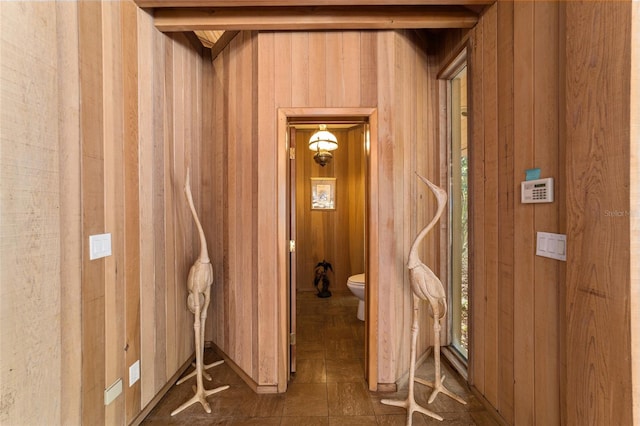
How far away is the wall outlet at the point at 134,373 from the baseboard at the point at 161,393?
0.22 meters

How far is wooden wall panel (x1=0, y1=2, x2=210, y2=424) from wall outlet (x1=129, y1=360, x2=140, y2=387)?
0.04m

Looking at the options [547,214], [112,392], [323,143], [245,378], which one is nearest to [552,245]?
[547,214]

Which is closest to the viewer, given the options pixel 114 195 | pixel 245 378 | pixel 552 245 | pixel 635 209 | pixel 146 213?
pixel 635 209

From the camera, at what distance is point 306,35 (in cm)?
193

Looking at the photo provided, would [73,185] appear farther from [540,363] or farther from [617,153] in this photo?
[540,363]

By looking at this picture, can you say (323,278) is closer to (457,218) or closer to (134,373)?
(457,218)

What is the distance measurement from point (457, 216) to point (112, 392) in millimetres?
2642

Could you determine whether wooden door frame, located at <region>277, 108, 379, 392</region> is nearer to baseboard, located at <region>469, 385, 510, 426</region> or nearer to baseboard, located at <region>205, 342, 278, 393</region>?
baseboard, located at <region>205, 342, 278, 393</region>

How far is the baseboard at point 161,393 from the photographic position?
164 centimetres

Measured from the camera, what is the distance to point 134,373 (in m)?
1.63

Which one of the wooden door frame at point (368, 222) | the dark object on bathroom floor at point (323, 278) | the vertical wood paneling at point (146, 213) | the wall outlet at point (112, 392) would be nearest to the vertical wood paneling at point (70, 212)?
the wall outlet at point (112, 392)

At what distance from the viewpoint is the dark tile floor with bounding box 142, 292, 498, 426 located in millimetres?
1658

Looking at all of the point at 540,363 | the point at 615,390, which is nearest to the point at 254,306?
the point at 540,363

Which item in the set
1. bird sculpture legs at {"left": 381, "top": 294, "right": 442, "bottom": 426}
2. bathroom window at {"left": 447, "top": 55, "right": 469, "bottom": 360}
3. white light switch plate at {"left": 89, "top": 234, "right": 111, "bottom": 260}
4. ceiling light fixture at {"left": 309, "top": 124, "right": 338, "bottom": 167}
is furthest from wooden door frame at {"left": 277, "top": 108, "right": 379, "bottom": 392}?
ceiling light fixture at {"left": 309, "top": 124, "right": 338, "bottom": 167}
